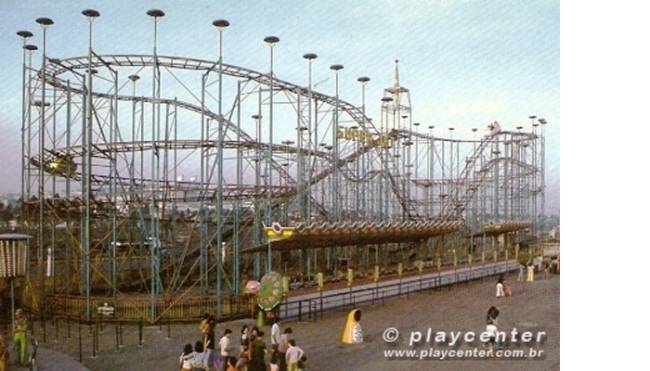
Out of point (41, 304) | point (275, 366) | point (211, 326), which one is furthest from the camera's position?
point (41, 304)

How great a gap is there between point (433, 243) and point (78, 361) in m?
13.9

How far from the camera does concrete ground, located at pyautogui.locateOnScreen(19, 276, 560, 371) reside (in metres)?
7.05

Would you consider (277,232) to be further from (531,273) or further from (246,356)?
(531,273)

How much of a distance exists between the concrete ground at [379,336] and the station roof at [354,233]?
1.20 m

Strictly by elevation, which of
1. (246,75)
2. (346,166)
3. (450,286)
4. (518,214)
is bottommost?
(450,286)

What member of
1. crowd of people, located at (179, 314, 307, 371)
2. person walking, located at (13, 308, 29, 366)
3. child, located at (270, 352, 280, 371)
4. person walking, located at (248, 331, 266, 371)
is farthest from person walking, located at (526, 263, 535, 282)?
person walking, located at (13, 308, 29, 366)

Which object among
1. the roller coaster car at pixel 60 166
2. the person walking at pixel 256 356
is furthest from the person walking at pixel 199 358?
the roller coaster car at pixel 60 166

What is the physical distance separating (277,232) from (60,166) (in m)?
4.75

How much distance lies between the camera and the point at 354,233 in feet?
40.7

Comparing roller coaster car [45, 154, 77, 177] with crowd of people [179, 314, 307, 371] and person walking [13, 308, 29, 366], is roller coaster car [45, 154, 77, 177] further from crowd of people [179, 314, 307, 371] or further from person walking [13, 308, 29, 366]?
crowd of people [179, 314, 307, 371]

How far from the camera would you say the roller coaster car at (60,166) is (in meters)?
12.4

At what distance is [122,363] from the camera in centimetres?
784
